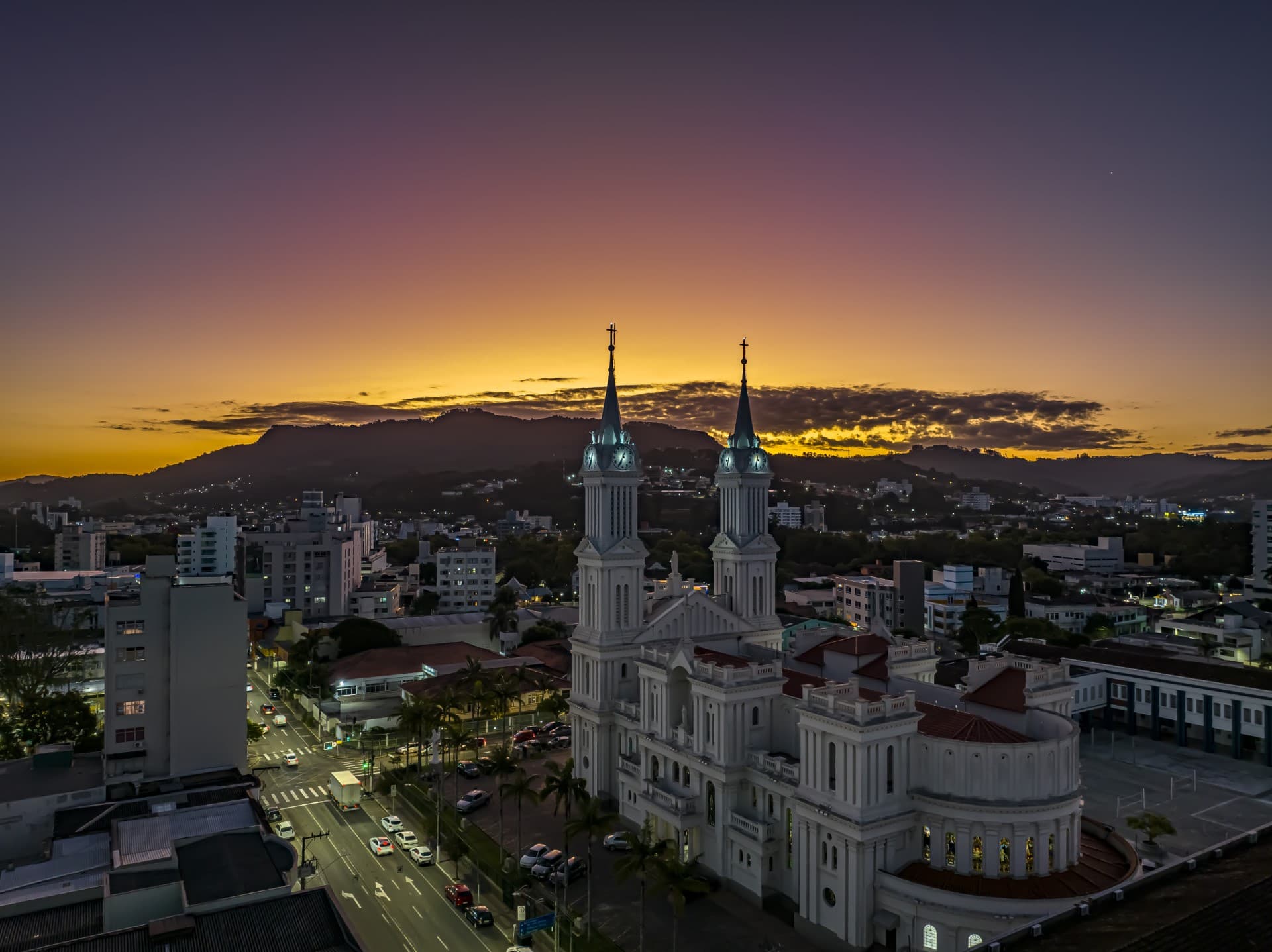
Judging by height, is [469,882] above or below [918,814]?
below

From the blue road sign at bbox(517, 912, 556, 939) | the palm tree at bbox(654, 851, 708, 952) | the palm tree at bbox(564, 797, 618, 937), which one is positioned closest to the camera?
the palm tree at bbox(654, 851, 708, 952)

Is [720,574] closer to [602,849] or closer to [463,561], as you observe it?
[602,849]

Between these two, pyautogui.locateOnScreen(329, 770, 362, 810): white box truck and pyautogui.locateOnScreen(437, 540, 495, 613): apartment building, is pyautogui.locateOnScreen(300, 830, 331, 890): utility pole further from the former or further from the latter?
pyautogui.locateOnScreen(437, 540, 495, 613): apartment building

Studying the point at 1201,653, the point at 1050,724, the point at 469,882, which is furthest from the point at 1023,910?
the point at 1201,653

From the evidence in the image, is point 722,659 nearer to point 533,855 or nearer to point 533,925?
point 533,855

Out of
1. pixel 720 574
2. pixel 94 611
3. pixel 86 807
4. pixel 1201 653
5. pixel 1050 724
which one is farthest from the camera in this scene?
pixel 94 611

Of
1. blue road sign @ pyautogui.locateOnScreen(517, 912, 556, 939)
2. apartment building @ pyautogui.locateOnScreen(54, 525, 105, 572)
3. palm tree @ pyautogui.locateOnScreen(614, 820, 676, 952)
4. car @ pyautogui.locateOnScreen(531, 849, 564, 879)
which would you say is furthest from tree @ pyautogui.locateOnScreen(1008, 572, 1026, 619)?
apartment building @ pyautogui.locateOnScreen(54, 525, 105, 572)
